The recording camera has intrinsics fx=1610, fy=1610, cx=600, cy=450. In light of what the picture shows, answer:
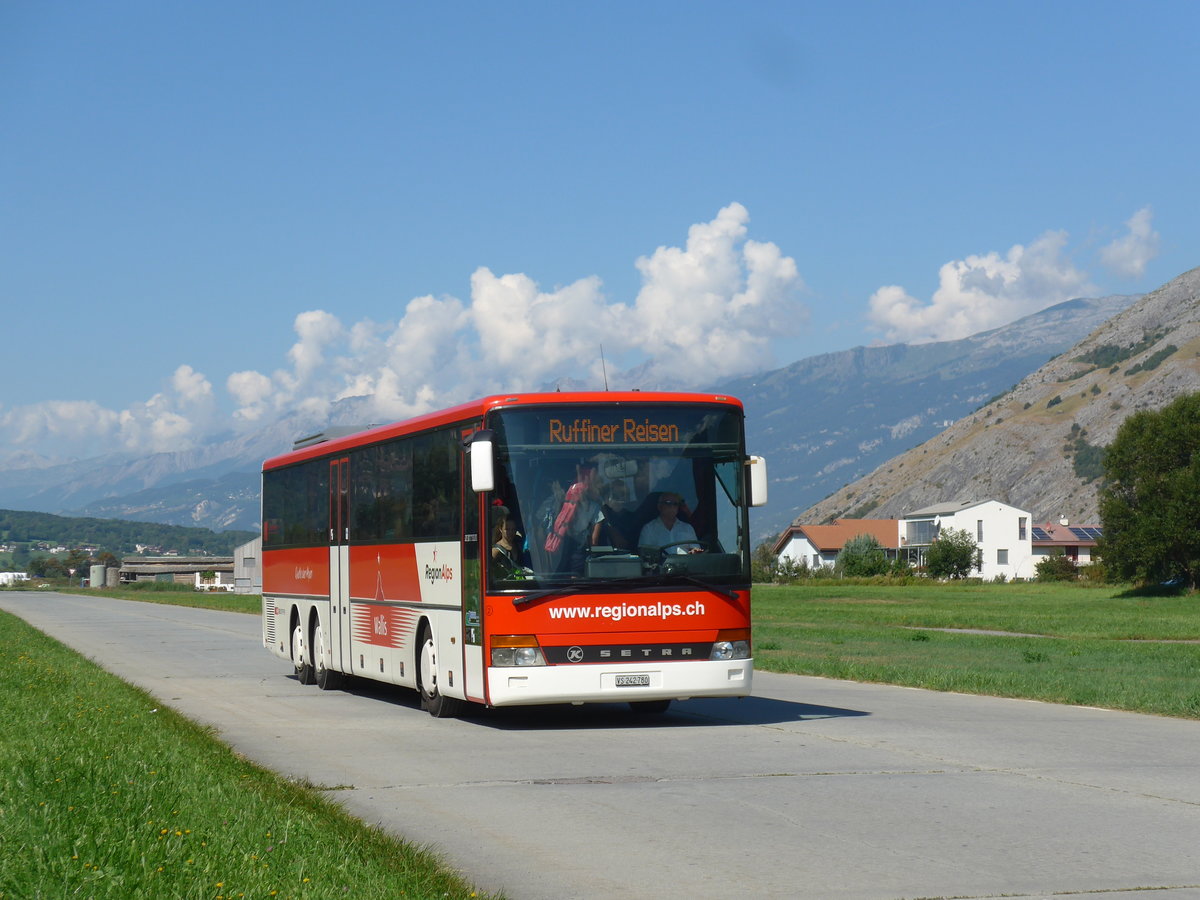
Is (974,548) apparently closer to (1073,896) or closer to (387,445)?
(387,445)

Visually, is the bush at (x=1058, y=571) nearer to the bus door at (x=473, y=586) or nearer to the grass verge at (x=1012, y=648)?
the grass verge at (x=1012, y=648)

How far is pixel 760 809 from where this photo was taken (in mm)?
9844

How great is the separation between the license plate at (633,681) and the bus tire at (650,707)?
2376 millimetres

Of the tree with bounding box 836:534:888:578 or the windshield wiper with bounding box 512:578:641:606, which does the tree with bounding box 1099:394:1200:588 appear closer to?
the tree with bounding box 836:534:888:578

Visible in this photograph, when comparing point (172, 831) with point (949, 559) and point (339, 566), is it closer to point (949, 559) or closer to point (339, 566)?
point (339, 566)

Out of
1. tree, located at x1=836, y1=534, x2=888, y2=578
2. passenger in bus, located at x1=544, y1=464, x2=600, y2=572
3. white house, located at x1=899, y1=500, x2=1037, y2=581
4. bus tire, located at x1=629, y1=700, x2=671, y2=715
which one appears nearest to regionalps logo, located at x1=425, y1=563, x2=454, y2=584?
passenger in bus, located at x1=544, y1=464, x2=600, y2=572

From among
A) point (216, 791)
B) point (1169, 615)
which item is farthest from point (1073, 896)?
point (1169, 615)

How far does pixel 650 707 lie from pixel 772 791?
22.3ft

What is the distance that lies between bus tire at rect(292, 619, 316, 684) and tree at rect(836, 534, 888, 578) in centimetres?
9422

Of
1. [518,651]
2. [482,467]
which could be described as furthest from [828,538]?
[482,467]

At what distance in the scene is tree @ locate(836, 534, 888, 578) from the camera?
115 m

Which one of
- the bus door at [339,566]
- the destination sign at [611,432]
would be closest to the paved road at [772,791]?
the bus door at [339,566]

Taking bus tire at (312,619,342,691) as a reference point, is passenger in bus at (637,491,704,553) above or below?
above

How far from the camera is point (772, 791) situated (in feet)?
34.8
